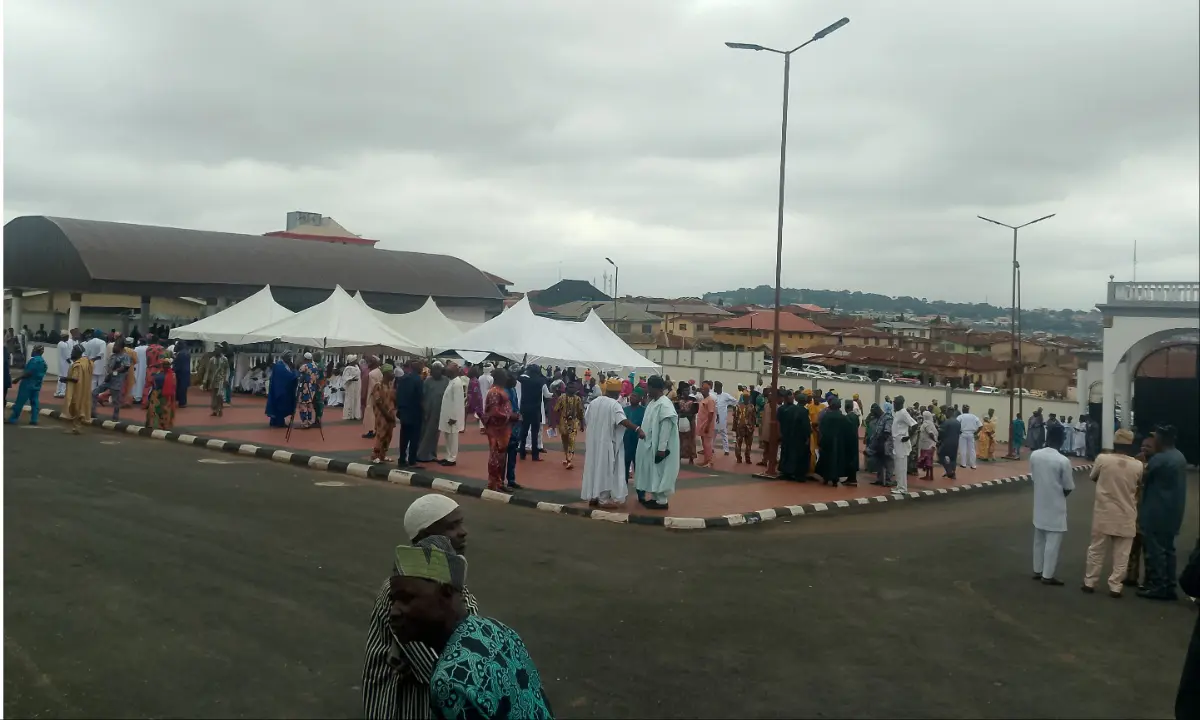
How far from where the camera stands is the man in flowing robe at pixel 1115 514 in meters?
9.55

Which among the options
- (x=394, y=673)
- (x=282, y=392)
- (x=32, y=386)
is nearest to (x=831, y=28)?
(x=282, y=392)

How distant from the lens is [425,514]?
10.3ft

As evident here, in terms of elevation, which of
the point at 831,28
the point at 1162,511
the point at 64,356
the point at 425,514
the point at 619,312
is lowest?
the point at 1162,511

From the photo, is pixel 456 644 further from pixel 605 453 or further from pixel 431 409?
pixel 431 409

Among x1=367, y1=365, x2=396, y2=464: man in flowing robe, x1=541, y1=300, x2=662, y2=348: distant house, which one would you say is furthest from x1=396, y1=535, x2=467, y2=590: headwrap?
x1=541, y1=300, x2=662, y2=348: distant house

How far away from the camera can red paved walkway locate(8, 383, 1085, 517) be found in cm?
1432

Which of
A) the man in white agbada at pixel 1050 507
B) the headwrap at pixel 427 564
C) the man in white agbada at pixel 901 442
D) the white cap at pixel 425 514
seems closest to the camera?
the headwrap at pixel 427 564

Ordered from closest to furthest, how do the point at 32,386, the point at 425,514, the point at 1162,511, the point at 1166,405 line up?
the point at 425,514 < the point at 1162,511 < the point at 32,386 < the point at 1166,405

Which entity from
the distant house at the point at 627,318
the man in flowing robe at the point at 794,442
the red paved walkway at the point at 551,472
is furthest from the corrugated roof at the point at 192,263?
the distant house at the point at 627,318

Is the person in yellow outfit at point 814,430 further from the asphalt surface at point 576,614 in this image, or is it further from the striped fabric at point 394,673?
the striped fabric at point 394,673

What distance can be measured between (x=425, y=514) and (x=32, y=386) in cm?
1793

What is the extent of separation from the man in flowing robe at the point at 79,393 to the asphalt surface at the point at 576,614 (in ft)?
18.5

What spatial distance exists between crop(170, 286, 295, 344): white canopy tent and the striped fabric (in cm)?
2217

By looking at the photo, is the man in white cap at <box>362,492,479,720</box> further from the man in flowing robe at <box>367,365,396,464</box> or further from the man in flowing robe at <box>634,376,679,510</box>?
the man in flowing robe at <box>367,365,396,464</box>
